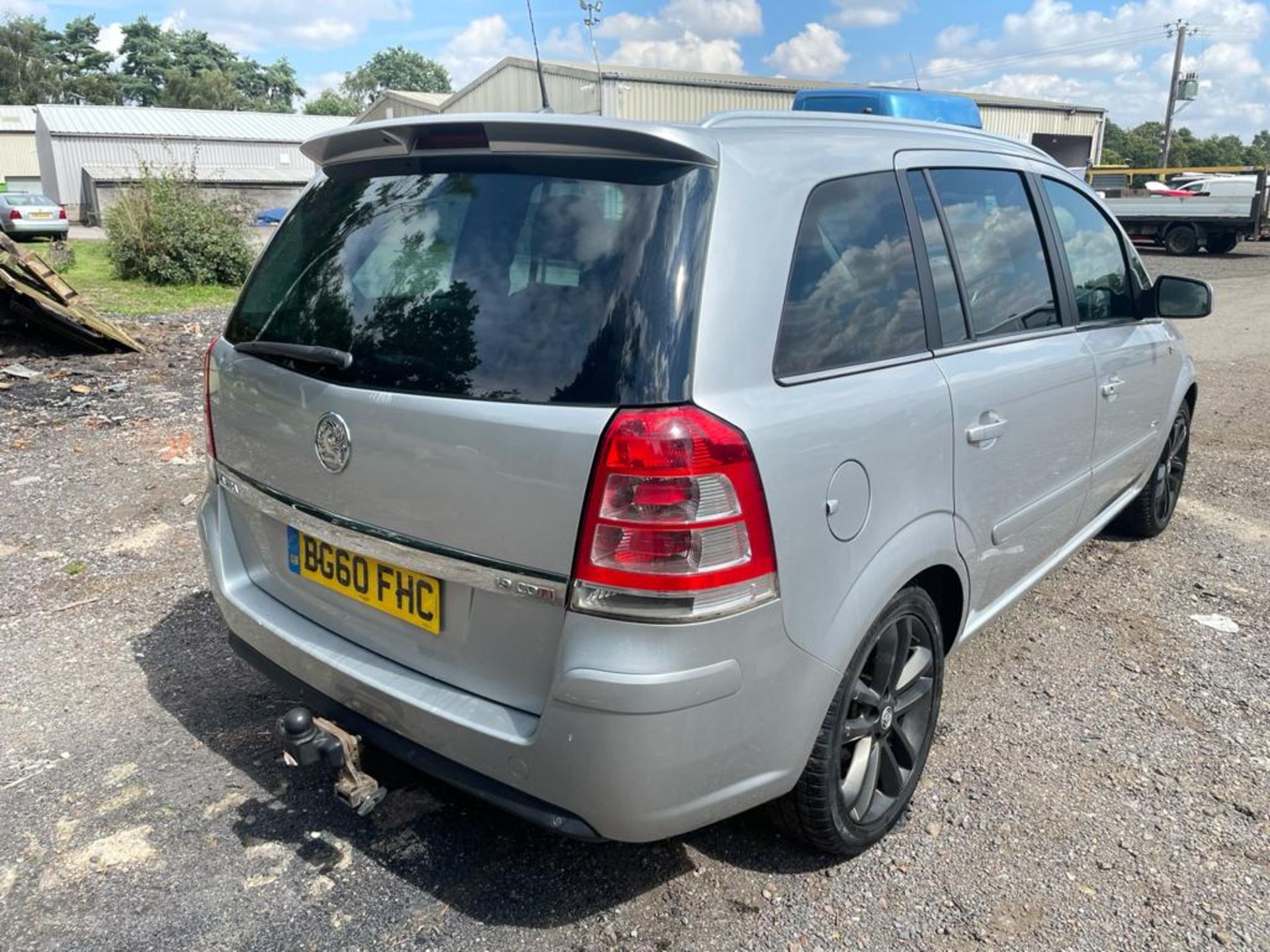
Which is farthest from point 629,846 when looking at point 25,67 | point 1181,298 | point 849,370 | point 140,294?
point 25,67

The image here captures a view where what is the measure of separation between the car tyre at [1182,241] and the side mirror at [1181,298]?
2562 cm

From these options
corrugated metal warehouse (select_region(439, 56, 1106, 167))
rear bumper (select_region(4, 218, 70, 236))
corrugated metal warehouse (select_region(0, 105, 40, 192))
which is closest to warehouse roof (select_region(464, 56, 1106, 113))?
corrugated metal warehouse (select_region(439, 56, 1106, 167))

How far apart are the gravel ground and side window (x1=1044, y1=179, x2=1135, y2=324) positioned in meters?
1.32

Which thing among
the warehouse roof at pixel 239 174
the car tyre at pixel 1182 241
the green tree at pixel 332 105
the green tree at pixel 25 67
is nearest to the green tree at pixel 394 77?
the green tree at pixel 332 105

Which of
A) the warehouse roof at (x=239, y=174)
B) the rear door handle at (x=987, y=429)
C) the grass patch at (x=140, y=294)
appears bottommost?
the grass patch at (x=140, y=294)

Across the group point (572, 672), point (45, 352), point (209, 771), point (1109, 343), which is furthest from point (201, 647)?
point (45, 352)

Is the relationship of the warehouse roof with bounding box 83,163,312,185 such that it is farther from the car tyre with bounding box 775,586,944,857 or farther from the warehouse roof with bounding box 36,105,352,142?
the car tyre with bounding box 775,586,944,857

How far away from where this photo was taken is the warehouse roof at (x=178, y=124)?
48.2 m

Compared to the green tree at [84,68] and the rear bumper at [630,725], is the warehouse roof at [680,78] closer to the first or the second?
the rear bumper at [630,725]

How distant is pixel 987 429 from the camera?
107 inches

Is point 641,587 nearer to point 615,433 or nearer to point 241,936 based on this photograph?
point 615,433

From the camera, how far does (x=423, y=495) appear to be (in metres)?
2.09

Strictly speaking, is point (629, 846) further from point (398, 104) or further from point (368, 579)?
→ point (398, 104)

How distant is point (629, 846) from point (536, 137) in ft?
6.01
